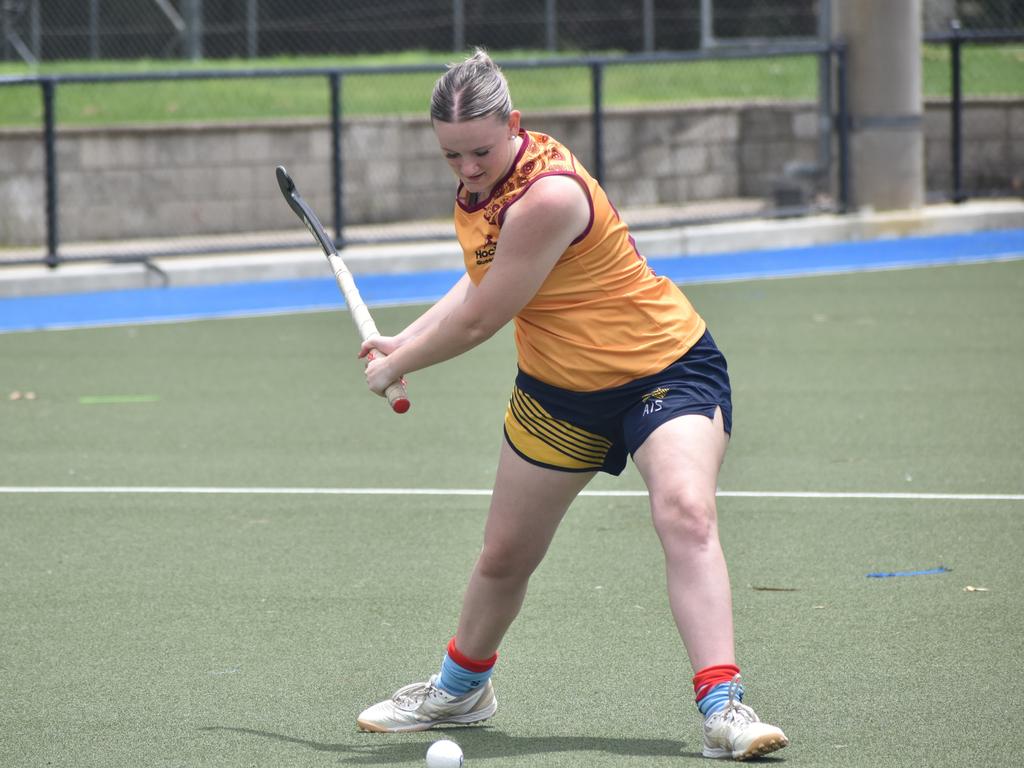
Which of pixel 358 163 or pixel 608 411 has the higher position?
pixel 358 163

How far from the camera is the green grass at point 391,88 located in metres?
21.0

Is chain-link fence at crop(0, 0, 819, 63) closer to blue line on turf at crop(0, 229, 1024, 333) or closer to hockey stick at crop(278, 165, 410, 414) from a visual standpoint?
blue line on turf at crop(0, 229, 1024, 333)

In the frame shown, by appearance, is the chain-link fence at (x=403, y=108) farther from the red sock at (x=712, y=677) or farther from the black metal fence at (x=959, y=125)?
the red sock at (x=712, y=677)

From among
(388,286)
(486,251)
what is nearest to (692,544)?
(486,251)

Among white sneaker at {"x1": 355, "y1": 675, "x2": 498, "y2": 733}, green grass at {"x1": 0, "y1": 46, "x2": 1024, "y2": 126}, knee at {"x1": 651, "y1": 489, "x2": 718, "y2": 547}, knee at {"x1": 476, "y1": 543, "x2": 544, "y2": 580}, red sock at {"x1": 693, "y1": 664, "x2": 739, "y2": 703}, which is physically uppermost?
green grass at {"x1": 0, "y1": 46, "x2": 1024, "y2": 126}

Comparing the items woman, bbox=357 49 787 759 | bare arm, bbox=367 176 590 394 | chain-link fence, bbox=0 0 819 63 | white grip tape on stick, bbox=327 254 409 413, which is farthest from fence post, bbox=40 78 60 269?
bare arm, bbox=367 176 590 394

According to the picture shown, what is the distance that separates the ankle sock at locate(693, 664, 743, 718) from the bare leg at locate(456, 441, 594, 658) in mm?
614

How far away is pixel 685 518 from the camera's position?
14.9 ft

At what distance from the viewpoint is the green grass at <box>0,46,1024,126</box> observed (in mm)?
21000

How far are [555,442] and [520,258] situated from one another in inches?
21.5

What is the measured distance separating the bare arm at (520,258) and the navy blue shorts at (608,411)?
0.98 ft

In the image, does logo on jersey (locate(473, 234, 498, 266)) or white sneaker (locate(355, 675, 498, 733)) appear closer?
logo on jersey (locate(473, 234, 498, 266))

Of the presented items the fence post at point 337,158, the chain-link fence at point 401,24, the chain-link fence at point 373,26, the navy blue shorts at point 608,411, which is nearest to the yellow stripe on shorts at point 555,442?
the navy blue shorts at point 608,411

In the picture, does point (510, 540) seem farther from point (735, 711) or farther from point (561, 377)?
point (735, 711)
